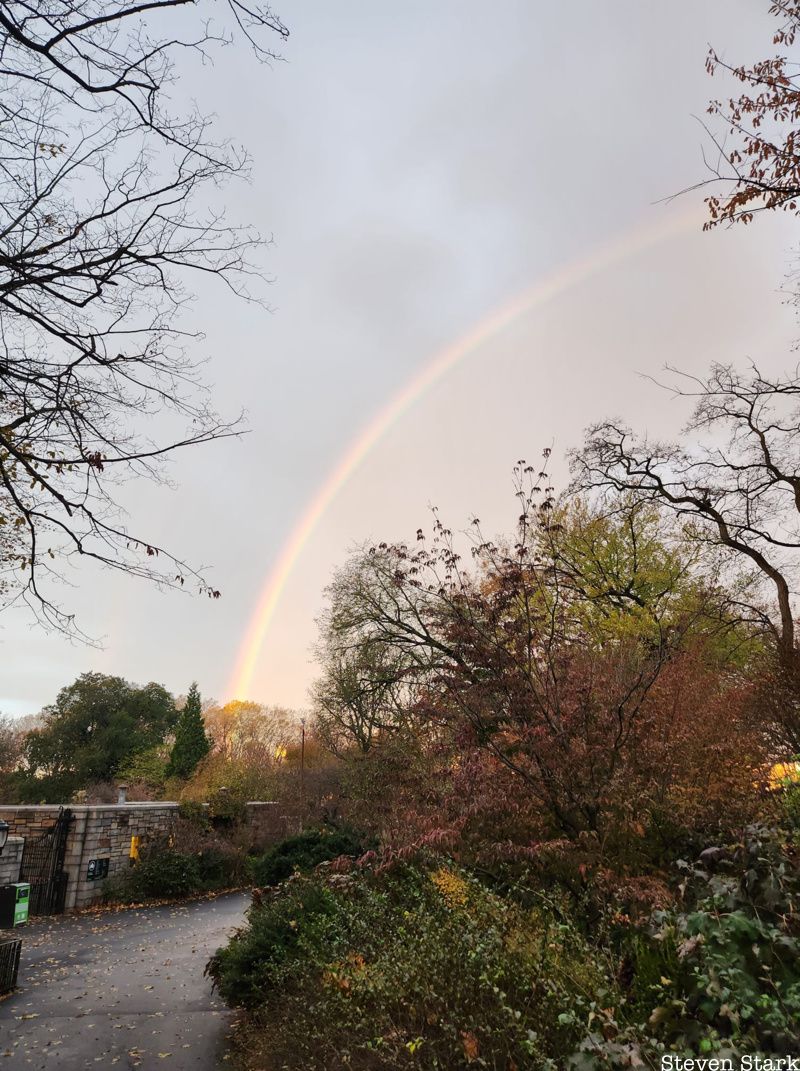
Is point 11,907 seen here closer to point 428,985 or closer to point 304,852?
point 304,852

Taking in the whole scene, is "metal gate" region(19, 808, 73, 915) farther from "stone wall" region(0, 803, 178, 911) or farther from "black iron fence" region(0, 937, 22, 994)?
"black iron fence" region(0, 937, 22, 994)

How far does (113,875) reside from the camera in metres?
16.1

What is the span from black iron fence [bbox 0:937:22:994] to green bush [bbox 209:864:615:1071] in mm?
3891

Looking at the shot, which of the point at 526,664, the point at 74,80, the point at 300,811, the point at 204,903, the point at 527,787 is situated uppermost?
the point at 74,80

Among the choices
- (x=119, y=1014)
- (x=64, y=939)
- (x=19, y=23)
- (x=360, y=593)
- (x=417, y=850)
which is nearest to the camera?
(x=19, y=23)

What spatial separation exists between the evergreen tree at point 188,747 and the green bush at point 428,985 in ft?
92.1

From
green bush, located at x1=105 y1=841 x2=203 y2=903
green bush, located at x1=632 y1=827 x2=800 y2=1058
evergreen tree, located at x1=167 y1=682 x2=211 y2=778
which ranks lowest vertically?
green bush, located at x1=105 y1=841 x2=203 y2=903

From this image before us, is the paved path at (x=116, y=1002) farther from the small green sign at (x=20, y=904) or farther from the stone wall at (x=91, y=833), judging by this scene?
the stone wall at (x=91, y=833)

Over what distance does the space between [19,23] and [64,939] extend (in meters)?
13.8

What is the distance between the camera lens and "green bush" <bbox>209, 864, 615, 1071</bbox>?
3145 millimetres

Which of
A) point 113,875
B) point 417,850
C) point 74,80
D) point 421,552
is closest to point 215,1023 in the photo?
point 417,850

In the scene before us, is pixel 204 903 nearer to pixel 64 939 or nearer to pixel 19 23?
pixel 64 939

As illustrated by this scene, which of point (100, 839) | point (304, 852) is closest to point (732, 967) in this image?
point (304, 852)

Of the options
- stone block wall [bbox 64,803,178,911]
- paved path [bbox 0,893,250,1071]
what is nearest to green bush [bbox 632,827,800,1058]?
paved path [bbox 0,893,250,1071]
